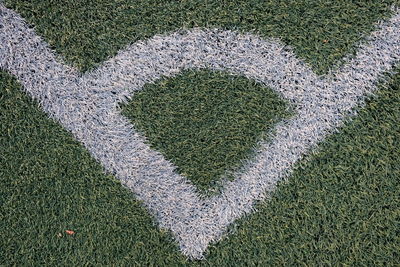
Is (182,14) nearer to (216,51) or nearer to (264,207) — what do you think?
(216,51)

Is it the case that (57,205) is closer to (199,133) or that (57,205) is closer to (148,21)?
(199,133)

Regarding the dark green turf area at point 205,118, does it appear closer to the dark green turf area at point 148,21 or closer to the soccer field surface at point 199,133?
the soccer field surface at point 199,133

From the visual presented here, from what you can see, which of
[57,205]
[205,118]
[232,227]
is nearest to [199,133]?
[205,118]

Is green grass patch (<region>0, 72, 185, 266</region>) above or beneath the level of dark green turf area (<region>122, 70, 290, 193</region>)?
beneath

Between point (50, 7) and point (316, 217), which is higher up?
point (50, 7)

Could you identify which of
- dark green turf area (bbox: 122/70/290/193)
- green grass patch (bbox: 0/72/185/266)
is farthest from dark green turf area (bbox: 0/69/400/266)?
dark green turf area (bbox: 122/70/290/193)

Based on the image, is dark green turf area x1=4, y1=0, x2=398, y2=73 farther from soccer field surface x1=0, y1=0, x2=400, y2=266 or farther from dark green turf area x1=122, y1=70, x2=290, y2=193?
dark green turf area x1=122, y1=70, x2=290, y2=193

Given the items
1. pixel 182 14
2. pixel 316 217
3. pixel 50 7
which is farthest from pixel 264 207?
pixel 50 7
